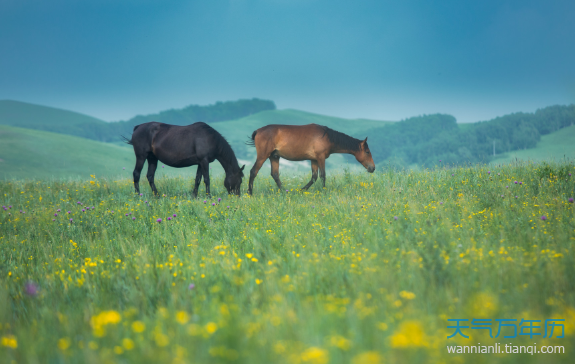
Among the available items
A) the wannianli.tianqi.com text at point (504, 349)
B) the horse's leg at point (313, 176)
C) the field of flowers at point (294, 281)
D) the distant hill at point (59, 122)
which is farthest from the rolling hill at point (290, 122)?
the wannianli.tianqi.com text at point (504, 349)

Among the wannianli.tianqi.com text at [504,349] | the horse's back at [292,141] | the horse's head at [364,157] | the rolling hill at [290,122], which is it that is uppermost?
the rolling hill at [290,122]

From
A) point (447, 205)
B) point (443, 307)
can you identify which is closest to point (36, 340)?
point (443, 307)

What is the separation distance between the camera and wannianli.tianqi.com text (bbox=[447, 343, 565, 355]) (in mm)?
2089

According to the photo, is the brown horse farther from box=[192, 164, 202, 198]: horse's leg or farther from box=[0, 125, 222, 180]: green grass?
box=[0, 125, 222, 180]: green grass

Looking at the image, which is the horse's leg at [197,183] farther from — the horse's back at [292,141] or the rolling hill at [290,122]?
the rolling hill at [290,122]

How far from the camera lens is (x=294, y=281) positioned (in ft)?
10.9

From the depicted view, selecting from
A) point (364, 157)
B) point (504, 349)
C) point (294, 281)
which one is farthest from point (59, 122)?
point (504, 349)

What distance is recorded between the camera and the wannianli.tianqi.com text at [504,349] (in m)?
2.09

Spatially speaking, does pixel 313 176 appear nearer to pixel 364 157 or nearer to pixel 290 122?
pixel 364 157

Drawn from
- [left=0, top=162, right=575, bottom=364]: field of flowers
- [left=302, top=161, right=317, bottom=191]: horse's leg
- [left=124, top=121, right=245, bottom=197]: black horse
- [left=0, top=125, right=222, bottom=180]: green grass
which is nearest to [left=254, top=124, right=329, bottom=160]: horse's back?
[left=302, top=161, right=317, bottom=191]: horse's leg

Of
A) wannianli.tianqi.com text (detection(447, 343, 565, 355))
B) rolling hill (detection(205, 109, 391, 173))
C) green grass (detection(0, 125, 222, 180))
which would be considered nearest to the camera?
wannianli.tianqi.com text (detection(447, 343, 565, 355))

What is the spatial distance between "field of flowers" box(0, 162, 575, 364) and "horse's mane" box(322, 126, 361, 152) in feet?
15.3

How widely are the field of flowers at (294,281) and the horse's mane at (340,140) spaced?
4.68 meters

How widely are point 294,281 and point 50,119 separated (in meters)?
165
